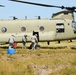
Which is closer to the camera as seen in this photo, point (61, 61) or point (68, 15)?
point (61, 61)

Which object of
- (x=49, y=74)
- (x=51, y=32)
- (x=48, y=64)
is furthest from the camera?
(x=51, y=32)

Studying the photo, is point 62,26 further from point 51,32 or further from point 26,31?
point 26,31

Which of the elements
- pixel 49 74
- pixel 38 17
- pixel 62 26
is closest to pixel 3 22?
pixel 38 17

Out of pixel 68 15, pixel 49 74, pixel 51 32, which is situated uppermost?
pixel 68 15

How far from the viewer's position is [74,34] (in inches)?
1205

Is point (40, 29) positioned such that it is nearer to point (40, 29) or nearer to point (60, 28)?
point (40, 29)

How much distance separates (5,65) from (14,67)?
57cm

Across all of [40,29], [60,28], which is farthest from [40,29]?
[60,28]

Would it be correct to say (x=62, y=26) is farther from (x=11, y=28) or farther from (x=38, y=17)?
(x=11, y=28)

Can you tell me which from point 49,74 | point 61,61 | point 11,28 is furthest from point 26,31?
point 49,74

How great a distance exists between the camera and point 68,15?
3130cm

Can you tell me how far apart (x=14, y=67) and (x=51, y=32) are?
46.8ft

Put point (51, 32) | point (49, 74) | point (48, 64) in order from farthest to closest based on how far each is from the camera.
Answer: point (51, 32), point (48, 64), point (49, 74)

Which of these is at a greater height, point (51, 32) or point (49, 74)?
point (51, 32)
